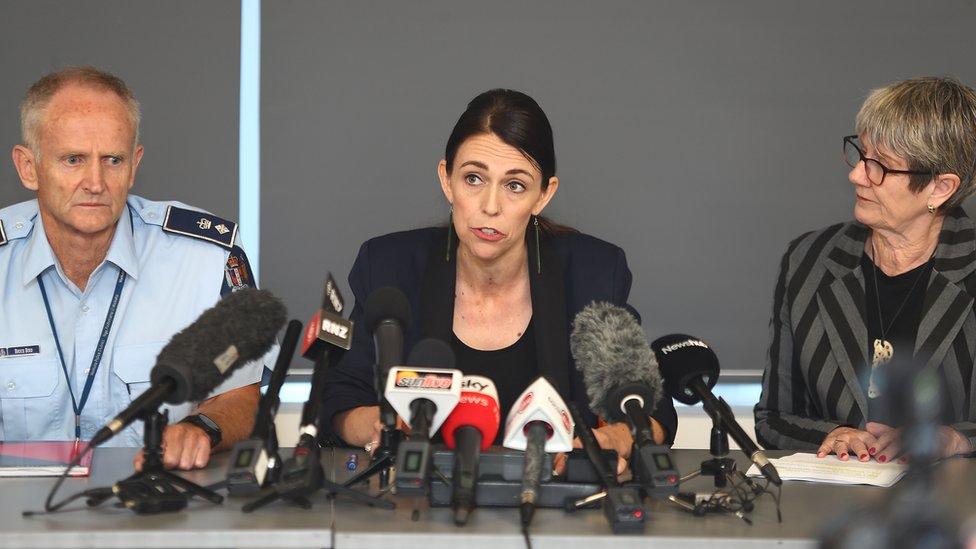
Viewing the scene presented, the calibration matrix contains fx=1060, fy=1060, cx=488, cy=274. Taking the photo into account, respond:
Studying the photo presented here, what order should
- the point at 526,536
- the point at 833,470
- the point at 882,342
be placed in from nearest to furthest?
1. the point at 526,536
2. the point at 833,470
3. the point at 882,342

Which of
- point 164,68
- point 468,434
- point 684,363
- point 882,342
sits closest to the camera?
point 468,434

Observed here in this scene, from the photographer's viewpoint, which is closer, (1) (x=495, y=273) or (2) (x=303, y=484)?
(2) (x=303, y=484)

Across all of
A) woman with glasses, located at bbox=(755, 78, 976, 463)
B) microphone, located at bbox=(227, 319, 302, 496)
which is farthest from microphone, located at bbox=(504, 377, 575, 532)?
woman with glasses, located at bbox=(755, 78, 976, 463)

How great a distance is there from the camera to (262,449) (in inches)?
64.6

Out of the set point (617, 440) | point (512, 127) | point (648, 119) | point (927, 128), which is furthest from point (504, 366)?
point (648, 119)

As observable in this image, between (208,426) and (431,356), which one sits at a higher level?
(431,356)

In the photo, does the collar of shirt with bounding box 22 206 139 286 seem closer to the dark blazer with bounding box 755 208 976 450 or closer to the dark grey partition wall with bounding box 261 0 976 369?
the dark grey partition wall with bounding box 261 0 976 369

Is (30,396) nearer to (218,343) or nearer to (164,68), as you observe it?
(218,343)

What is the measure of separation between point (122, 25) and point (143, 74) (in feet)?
0.61

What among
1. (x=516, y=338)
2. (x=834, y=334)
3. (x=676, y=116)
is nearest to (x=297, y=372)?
(x=516, y=338)

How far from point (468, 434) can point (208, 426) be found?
736 mm

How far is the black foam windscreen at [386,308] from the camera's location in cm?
175

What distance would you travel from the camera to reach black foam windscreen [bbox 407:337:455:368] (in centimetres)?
173

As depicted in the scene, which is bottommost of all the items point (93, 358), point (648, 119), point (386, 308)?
point (93, 358)
